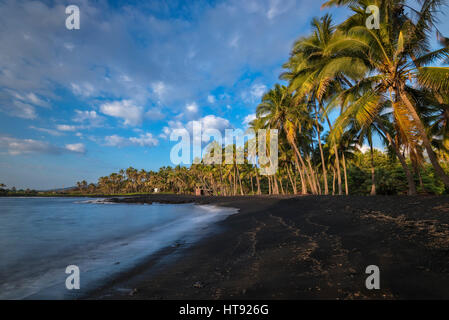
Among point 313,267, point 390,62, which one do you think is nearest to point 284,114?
point 390,62

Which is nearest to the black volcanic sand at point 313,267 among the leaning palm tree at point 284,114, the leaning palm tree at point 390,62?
the leaning palm tree at point 390,62

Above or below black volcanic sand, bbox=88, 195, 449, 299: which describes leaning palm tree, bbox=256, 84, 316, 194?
above

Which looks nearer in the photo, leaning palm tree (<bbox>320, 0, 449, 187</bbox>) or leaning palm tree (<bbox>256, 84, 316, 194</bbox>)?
leaning palm tree (<bbox>320, 0, 449, 187</bbox>)

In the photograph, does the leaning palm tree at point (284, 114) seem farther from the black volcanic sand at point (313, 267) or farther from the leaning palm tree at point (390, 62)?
the black volcanic sand at point (313, 267)

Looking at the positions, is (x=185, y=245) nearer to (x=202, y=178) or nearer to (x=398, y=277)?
(x=398, y=277)

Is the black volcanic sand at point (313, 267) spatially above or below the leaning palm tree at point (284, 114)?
below

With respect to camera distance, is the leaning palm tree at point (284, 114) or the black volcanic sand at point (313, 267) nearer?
the black volcanic sand at point (313, 267)

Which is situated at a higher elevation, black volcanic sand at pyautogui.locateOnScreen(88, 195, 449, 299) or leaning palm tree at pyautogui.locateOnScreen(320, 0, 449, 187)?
leaning palm tree at pyautogui.locateOnScreen(320, 0, 449, 187)

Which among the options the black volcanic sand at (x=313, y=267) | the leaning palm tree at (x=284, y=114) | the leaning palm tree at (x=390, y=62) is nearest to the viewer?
the black volcanic sand at (x=313, y=267)

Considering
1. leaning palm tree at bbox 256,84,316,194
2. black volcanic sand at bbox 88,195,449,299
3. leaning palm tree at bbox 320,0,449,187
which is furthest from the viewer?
leaning palm tree at bbox 256,84,316,194

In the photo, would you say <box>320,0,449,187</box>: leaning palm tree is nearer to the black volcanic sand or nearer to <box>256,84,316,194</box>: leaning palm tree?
the black volcanic sand

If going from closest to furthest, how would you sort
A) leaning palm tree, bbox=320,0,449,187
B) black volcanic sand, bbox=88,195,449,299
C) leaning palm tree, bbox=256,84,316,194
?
black volcanic sand, bbox=88,195,449,299 < leaning palm tree, bbox=320,0,449,187 < leaning palm tree, bbox=256,84,316,194

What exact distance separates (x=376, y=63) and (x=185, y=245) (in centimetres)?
1202

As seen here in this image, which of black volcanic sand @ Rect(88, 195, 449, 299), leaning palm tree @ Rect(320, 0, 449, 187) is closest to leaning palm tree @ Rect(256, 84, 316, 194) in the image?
leaning palm tree @ Rect(320, 0, 449, 187)
